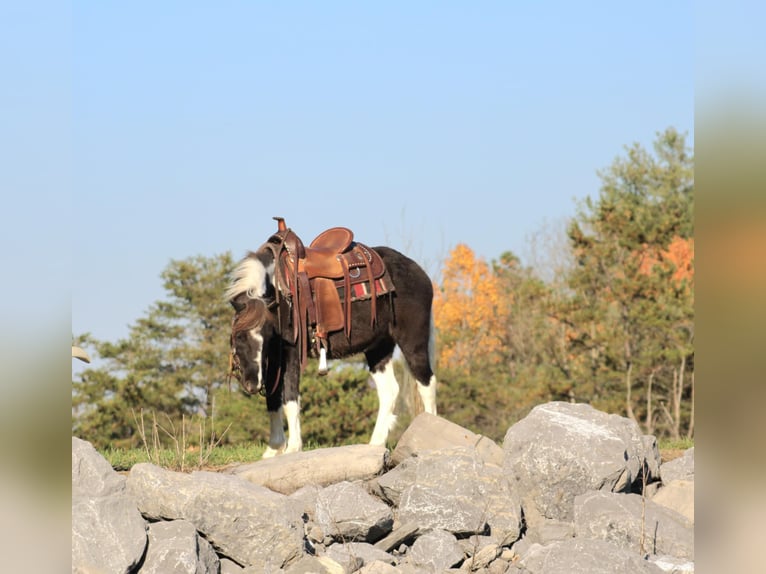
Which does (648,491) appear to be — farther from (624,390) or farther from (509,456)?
(624,390)

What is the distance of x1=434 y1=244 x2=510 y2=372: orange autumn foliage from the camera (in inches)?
1136

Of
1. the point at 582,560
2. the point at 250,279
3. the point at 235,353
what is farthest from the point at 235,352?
the point at 582,560

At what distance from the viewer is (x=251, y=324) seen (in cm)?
863

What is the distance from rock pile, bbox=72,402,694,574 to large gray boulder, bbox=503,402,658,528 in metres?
0.01

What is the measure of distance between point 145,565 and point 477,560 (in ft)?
7.17

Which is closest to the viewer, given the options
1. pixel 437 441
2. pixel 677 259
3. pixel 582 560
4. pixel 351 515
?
pixel 582 560

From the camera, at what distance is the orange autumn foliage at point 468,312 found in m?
28.9

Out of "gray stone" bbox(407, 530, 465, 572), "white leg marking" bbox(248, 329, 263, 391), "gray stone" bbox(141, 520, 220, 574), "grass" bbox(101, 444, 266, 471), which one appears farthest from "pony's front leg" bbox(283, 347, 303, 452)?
"gray stone" bbox(141, 520, 220, 574)

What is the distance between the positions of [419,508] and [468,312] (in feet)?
83.1

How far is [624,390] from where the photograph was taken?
22.8 metres

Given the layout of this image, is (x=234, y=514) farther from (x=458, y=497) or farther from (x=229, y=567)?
(x=458, y=497)

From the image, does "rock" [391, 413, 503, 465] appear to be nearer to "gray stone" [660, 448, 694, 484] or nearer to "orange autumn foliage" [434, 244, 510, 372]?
"gray stone" [660, 448, 694, 484]

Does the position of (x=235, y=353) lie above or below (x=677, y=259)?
above

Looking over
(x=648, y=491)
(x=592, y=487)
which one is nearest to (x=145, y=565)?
(x=592, y=487)
